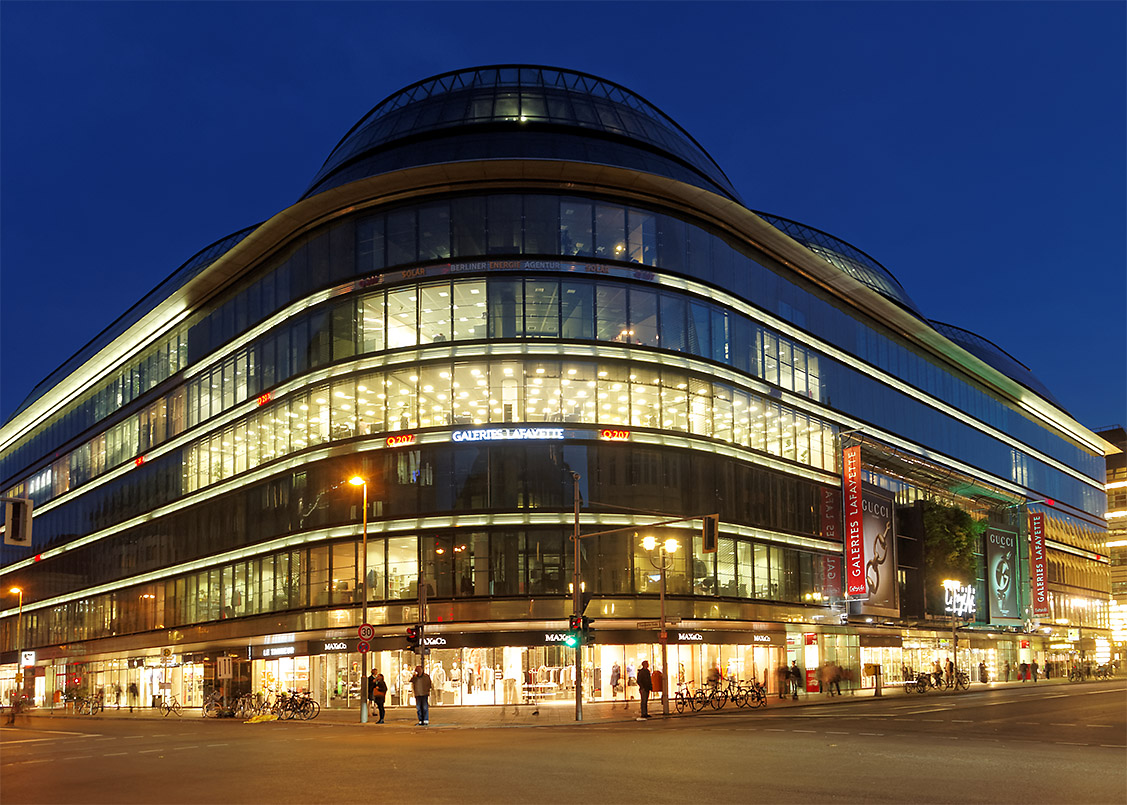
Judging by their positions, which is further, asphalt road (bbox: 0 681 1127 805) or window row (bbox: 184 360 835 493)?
window row (bbox: 184 360 835 493)

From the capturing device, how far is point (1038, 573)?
93.6 m

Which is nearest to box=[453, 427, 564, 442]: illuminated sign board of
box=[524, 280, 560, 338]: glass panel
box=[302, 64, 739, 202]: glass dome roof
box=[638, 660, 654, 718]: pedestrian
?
box=[524, 280, 560, 338]: glass panel

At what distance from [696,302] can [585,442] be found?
1022 centimetres

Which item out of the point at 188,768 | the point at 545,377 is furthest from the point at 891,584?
the point at 188,768

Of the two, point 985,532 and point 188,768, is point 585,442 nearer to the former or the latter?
point 188,768

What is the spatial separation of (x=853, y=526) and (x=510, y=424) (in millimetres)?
25337

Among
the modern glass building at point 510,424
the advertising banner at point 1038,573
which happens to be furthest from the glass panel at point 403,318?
the advertising banner at point 1038,573

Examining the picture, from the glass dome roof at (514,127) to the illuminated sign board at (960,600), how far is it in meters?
32.3

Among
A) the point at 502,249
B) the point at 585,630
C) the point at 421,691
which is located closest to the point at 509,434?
the point at 502,249

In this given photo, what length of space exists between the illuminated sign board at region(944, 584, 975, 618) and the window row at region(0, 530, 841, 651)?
1593cm

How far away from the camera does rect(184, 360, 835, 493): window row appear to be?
5431 centimetres

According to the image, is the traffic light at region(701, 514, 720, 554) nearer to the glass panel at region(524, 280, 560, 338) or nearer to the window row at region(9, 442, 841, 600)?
the window row at region(9, 442, 841, 600)

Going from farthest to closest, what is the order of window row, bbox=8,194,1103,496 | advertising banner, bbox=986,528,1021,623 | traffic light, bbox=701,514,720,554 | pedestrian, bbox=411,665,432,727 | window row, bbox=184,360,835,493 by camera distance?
advertising banner, bbox=986,528,1021,623 → window row, bbox=8,194,1103,496 → window row, bbox=184,360,835,493 → pedestrian, bbox=411,665,432,727 → traffic light, bbox=701,514,720,554

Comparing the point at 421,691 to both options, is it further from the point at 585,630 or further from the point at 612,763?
the point at 612,763
